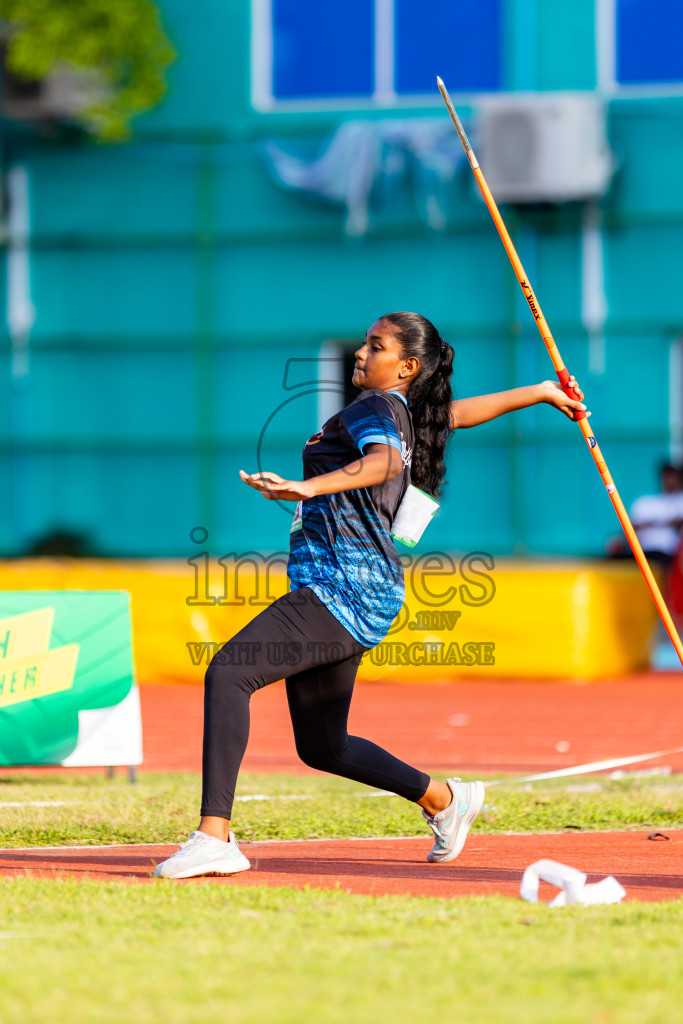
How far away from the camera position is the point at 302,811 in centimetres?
669

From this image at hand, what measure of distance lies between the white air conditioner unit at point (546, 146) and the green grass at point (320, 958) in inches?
589

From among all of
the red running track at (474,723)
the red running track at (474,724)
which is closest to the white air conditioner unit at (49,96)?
the red running track at (474,724)

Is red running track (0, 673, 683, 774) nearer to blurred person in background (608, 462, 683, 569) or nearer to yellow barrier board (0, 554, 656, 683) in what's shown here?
yellow barrier board (0, 554, 656, 683)

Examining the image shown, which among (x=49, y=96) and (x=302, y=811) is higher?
(x=49, y=96)

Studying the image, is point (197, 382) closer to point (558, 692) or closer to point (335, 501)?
point (558, 692)

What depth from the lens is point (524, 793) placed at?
23.7ft

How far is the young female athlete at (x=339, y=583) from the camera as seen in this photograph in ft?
16.3

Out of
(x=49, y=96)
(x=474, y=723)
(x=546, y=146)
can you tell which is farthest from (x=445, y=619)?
(x=49, y=96)

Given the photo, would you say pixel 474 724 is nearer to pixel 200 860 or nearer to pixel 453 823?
pixel 453 823

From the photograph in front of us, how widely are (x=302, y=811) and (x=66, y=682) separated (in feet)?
5.48

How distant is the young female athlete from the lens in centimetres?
496

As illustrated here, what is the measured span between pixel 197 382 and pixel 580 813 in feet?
46.0

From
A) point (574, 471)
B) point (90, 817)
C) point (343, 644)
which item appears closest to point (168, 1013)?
point (343, 644)

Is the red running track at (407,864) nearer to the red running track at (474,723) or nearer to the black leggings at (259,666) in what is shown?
the black leggings at (259,666)
